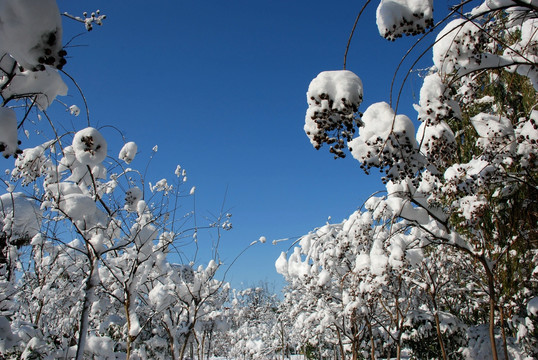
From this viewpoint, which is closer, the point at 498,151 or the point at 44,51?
the point at 44,51

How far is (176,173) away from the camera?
7504 millimetres

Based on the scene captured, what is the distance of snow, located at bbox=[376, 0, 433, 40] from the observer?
194 centimetres

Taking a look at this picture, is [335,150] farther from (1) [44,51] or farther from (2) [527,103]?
(2) [527,103]

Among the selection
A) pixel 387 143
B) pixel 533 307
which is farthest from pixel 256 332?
pixel 387 143

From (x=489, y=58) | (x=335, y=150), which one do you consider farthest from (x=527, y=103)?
(x=335, y=150)

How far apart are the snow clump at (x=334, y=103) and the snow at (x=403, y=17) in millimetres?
416

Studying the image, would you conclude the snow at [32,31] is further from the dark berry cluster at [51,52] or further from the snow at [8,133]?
the snow at [8,133]

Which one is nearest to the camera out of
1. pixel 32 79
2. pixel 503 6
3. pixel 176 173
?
pixel 32 79

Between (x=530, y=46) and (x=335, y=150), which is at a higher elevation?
(x=530, y=46)

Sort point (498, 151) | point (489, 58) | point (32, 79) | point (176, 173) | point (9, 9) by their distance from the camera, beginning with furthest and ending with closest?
point (176, 173) < point (498, 151) < point (489, 58) < point (32, 79) < point (9, 9)

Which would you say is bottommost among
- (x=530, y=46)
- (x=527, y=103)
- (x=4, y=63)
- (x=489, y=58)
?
(x=4, y=63)

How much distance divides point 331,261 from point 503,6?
7.00 metres

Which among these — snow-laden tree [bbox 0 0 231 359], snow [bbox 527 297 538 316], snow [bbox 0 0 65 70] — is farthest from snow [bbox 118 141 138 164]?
snow [bbox 527 297 538 316]

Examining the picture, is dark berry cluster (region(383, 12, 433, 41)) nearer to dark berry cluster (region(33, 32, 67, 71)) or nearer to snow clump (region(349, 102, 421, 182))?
snow clump (region(349, 102, 421, 182))
